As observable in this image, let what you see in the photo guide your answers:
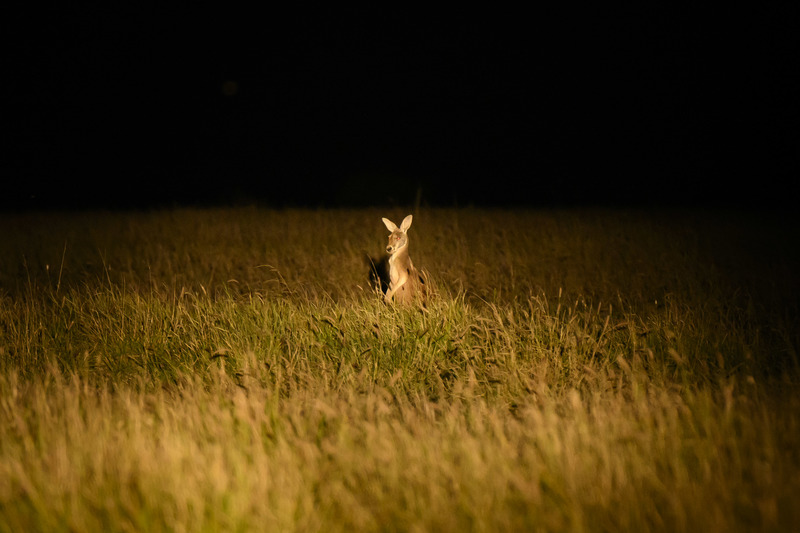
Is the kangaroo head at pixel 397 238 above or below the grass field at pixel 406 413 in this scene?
above

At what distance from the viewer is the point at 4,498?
2492mm

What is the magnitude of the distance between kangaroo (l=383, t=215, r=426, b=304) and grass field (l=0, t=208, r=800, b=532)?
0.63m

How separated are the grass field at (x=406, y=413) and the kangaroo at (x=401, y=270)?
2.07ft

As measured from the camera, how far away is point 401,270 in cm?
572

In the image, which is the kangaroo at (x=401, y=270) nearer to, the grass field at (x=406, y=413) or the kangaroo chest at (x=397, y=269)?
the kangaroo chest at (x=397, y=269)

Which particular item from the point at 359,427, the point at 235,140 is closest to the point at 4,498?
the point at 359,427

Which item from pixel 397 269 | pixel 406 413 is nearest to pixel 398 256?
pixel 397 269

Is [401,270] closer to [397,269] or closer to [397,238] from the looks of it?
[397,269]

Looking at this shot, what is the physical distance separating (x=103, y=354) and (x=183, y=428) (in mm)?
1827

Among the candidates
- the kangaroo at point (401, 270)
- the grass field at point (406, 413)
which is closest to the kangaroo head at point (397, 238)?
the kangaroo at point (401, 270)

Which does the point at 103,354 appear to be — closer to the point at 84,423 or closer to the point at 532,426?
the point at 84,423

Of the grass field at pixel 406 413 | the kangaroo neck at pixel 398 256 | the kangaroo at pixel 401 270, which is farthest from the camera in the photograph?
the kangaroo neck at pixel 398 256

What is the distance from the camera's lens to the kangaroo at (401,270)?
5610 millimetres

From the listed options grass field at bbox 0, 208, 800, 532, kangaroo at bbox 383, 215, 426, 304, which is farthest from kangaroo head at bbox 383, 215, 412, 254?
grass field at bbox 0, 208, 800, 532
